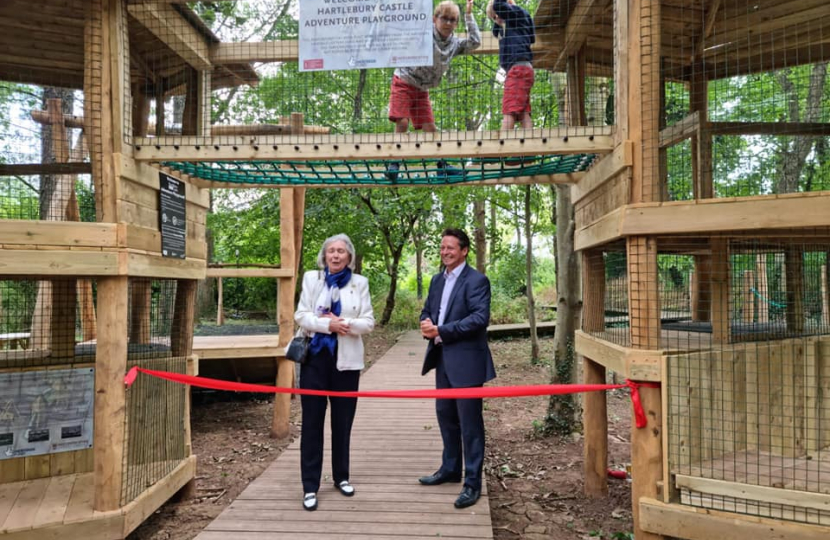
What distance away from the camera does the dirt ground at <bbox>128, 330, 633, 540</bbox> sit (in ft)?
13.2

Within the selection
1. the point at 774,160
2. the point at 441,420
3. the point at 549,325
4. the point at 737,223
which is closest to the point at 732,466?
the point at 737,223

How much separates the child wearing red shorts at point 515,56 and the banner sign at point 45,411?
3.91m

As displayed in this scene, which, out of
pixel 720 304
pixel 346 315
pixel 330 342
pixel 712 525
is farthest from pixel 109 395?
pixel 720 304

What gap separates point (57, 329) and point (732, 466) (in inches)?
202

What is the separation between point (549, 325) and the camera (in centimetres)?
1472

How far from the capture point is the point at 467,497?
12.1 ft

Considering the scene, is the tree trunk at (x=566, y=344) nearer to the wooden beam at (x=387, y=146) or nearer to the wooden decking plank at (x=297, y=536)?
the wooden beam at (x=387, y=146)

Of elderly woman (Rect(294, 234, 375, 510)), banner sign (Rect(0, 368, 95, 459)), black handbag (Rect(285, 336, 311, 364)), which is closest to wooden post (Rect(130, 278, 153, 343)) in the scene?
banner sign (Rect(0, 368, 95, 459))

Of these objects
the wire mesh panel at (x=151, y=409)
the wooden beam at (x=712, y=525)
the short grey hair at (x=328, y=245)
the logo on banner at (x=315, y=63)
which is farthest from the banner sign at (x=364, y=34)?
the wooden beam at (x=712, y=525)

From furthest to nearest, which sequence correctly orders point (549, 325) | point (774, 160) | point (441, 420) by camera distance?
point (549, 325), point (774, 160), point (441, 420)

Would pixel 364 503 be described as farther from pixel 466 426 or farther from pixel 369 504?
pixel 466 426

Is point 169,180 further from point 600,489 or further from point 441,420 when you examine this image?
point 600,489

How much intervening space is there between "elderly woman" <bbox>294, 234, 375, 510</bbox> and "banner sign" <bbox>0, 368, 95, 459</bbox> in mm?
1891

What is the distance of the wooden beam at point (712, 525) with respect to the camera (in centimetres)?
289
